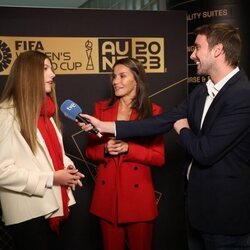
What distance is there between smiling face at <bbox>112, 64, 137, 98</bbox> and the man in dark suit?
0.56 m

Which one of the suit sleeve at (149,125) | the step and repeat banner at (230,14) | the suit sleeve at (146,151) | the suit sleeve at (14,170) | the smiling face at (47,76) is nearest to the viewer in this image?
the suit sleeve at (14,170)

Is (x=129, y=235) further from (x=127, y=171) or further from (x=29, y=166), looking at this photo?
(x=29, y=166)

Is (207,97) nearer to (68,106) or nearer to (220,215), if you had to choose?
(220,215)

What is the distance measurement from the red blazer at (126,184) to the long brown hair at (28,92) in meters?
0.66

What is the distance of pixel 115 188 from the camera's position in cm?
250

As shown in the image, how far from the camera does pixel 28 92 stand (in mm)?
1962

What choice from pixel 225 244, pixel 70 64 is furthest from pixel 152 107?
pixel 225 244

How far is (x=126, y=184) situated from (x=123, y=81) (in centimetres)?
64

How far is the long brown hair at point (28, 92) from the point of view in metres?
1.92

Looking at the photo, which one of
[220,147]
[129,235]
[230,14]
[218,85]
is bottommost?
[129,235]

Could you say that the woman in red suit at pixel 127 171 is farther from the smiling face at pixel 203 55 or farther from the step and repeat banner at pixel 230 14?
the step and repeat banner at pixel 230 14

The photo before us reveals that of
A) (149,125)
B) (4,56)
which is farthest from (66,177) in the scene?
(4,56)

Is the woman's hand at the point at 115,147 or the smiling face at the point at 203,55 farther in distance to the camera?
the woman's hand at the point at 115,147

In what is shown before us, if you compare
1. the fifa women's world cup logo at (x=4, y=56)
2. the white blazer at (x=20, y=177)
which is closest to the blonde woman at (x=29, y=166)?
the white blazer at (x=20, y=177)
